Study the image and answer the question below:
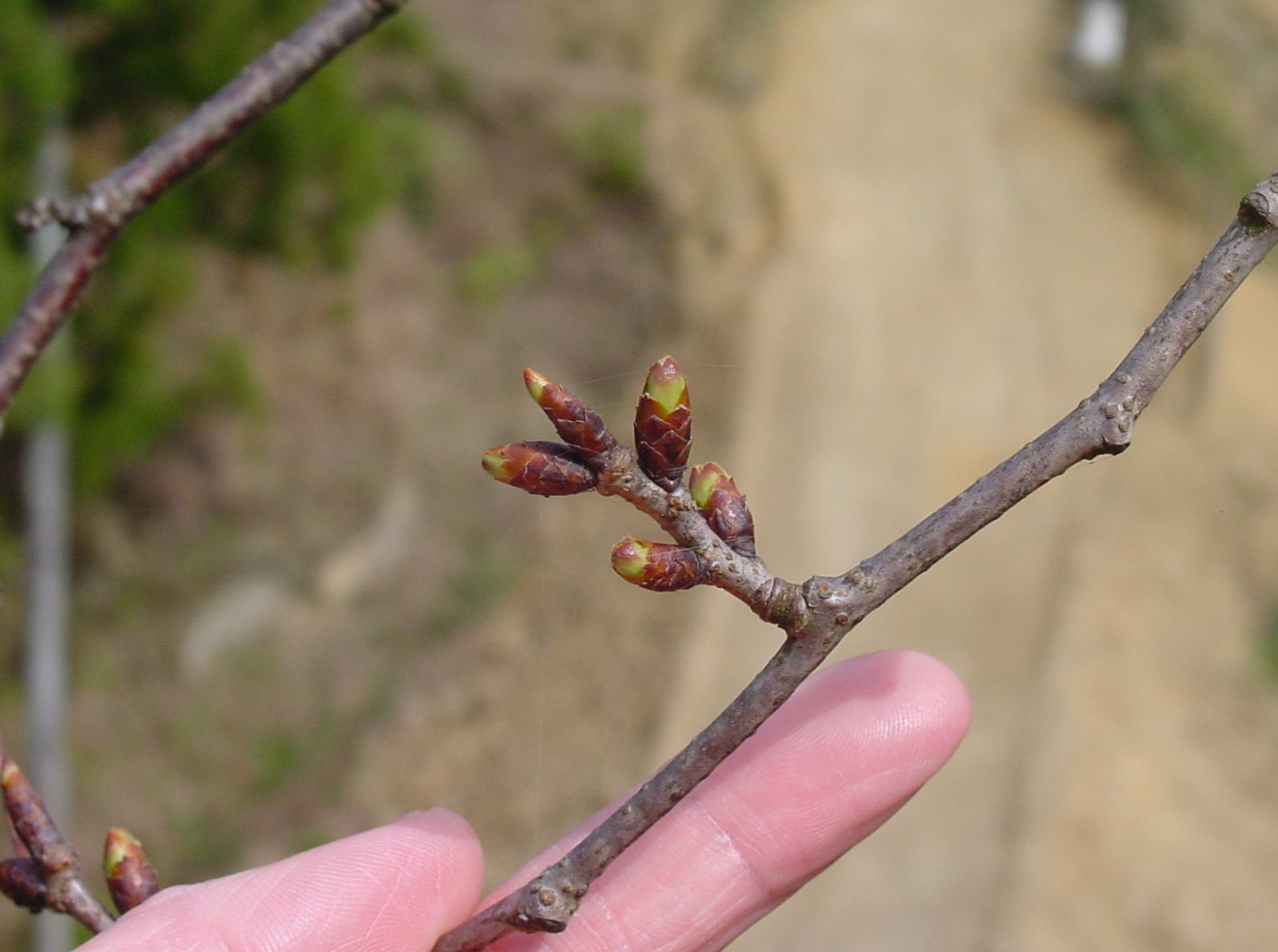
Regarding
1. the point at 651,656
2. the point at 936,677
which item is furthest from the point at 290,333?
the point at 936,677

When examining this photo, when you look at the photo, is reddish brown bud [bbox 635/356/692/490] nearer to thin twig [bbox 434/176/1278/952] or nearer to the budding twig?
thin twig [bbox 434/176/1278/952]

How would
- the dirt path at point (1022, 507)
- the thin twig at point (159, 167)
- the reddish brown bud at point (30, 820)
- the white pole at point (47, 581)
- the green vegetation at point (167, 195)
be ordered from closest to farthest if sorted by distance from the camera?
the reddish brown bud at point (30, 820)
the thin twig at point (159, 167)
the green vegetation at point (167, 195)
the white pole at point (47, 581)
the dirt path at point (1022, 507)

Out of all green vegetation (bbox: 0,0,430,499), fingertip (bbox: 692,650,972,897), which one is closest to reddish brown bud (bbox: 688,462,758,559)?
fingertip (bbox: 692,650,972,897)

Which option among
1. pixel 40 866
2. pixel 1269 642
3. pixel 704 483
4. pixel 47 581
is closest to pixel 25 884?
pixel 40 866

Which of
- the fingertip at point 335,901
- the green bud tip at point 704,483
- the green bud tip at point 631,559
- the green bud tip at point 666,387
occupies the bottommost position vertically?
the fingertip at point 335,901

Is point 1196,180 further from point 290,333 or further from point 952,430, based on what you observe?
point 290,333

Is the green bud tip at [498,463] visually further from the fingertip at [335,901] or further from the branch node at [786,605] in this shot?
the fingertip at [335,901]

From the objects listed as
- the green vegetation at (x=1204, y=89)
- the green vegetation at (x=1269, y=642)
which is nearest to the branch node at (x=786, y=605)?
the green vegetation at (x=1204, y=89)
